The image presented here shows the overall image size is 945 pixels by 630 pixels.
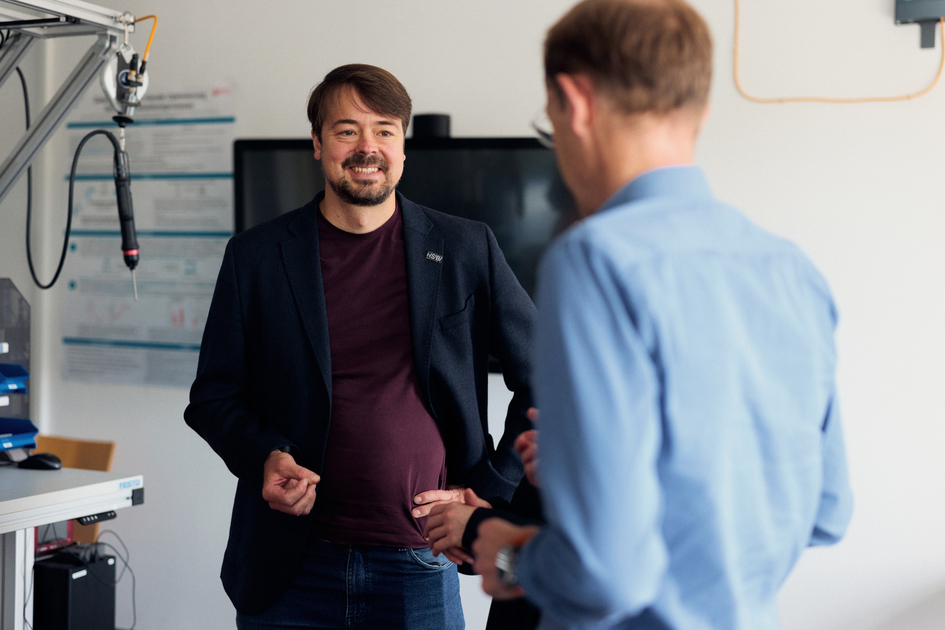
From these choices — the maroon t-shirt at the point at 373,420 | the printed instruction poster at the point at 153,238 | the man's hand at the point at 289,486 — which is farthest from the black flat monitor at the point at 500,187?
the man's hand at the point at 289,486

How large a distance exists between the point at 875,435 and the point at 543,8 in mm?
1730

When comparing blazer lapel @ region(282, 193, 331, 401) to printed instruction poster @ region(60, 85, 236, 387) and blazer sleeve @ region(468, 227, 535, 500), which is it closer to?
blazer sleeve @ region(468, 227, 535, 500)

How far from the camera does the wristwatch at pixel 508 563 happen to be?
0.79m

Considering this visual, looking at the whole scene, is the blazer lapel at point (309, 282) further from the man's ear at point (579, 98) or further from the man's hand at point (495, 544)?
the man's ear at point (579, 98)

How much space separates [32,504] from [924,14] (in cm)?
A: 270

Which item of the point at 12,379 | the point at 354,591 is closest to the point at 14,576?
the point at 12,379

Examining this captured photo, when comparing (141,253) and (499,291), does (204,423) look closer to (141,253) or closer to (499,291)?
(499,291)

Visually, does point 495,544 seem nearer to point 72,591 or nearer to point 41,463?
point 41,463

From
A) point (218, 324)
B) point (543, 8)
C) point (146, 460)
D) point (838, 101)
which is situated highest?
point (543, 8)

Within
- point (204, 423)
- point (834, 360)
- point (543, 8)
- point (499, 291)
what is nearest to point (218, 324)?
point (204, 423)

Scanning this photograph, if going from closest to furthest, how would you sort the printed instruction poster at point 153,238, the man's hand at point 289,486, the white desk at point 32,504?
the man's hand at point 289,486
the white desk at point 32,504
the printed instruction poster at point 153,238

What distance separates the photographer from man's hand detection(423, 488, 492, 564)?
3.17 feet

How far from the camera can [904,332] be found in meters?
2.54

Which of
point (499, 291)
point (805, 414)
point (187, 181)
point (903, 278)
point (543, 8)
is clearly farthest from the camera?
point (187, 181)
